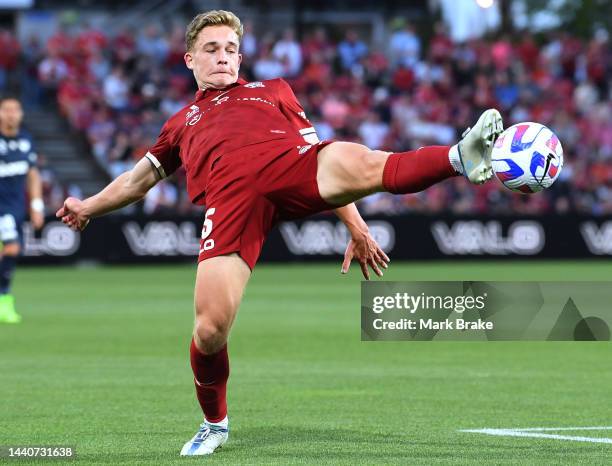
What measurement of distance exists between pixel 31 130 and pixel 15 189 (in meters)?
15.7

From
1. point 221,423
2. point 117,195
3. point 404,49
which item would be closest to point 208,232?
point 117,195

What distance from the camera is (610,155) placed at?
1283 inches

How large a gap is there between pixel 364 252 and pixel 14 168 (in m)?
10.2

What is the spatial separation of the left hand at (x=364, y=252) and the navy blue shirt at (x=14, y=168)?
9.97 meters

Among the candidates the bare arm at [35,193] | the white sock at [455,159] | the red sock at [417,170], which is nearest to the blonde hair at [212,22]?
the red sock at [417,170]

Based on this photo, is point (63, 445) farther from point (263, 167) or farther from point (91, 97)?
point (91, 97)

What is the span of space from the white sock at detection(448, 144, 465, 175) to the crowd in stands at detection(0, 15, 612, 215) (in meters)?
22.7

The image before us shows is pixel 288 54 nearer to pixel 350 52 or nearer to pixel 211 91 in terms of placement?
pixel 350 52

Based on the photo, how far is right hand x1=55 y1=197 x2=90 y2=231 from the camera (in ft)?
25.5

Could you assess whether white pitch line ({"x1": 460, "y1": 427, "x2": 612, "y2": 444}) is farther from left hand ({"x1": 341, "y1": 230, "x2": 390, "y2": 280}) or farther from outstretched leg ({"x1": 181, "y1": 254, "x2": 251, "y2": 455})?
outstretched leg ({"x1": 181, "y1": 254, "x2": 251, "y2": 455})

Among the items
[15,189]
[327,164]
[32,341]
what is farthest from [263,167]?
[15,189]

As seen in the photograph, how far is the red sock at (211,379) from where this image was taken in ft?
23.3

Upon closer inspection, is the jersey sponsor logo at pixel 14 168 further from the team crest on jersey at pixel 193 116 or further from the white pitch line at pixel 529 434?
the white pitch line at pixel 529 434

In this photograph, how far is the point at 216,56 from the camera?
7484 mm
